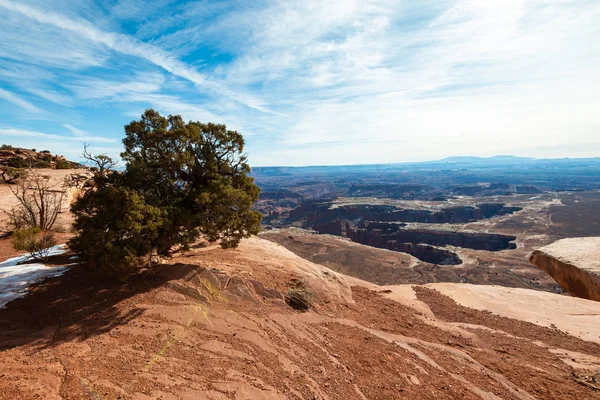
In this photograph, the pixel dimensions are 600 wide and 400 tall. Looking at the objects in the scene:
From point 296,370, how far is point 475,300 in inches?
576

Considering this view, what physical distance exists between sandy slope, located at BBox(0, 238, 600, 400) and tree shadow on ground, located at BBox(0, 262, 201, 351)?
52 millimetres

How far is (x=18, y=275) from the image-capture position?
12.3m

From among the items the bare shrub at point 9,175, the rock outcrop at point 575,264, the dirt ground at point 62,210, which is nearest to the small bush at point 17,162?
the bare shrub at point 9,175

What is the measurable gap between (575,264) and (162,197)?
27526 mm

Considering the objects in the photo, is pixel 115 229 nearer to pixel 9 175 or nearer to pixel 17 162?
pixel 9 175

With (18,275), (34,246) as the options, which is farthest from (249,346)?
(34,246)

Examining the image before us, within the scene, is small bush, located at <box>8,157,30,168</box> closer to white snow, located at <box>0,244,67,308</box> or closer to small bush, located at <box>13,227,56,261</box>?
small bush, located at <box>13,227,56,261</box>

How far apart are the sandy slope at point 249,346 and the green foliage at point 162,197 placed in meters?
1.78

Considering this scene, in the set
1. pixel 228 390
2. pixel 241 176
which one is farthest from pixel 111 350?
pixel 241 176

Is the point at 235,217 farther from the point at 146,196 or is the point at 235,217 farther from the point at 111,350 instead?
the point at 111,350

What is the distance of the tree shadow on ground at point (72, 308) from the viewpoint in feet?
29.5

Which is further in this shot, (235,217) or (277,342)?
(235,217)

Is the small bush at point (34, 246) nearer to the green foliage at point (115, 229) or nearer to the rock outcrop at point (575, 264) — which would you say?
the green foliage at point (115, 229)

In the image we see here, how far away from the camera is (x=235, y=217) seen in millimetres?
13180
